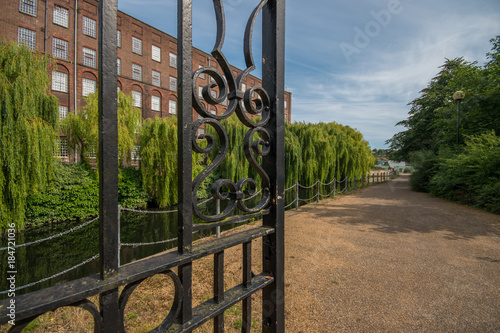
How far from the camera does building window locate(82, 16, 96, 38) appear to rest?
20016mm

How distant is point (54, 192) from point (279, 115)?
37.0 feet

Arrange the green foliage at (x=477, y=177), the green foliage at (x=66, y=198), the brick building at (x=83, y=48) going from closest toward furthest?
the green foliage at (x=477, y=177), the green foliage at (x=66, y=198), the brick building at (x=83, y=48)

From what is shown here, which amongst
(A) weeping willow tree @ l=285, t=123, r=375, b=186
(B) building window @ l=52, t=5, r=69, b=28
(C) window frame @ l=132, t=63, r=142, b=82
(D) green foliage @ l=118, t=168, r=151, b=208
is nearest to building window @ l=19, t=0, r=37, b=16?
(B) building window @ l=52, t=5, r=69, b=28

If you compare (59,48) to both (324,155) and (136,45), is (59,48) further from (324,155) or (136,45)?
(324,155)

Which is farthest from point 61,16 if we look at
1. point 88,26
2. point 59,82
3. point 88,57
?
point 59,82

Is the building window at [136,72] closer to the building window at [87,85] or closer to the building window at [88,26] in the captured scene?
the building window at [88,26]

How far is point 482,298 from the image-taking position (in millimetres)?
2918

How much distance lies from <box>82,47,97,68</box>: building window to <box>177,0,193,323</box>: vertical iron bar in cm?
2432

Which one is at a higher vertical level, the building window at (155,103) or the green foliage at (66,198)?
the building window at (155,103)

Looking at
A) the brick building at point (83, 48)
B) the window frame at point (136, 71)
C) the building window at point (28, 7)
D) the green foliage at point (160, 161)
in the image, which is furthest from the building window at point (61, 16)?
the green foliage at point (160, 161)

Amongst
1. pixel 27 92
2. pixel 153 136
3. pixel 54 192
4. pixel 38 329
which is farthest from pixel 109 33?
pixel 153 136

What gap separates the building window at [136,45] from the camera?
76.9 ft

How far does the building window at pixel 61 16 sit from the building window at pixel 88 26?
117 centimetres

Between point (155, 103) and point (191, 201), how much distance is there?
2581cm
